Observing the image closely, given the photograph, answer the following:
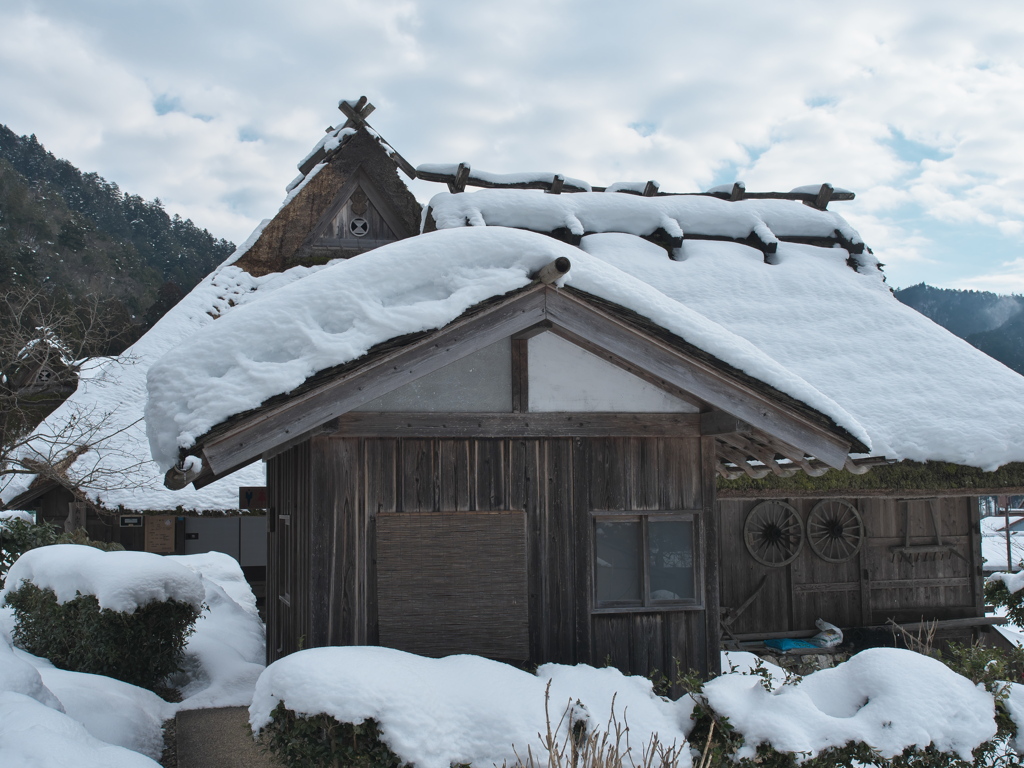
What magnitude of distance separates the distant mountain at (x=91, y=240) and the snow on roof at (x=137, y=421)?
48.1ft

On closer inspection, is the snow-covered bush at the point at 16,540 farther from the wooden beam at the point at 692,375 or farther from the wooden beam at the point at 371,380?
the wooden beam at the point at 692,375

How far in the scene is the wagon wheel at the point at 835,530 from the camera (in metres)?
10.1

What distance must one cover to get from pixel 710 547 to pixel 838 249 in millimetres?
8437

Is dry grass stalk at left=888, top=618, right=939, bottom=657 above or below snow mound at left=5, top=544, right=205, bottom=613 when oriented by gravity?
below

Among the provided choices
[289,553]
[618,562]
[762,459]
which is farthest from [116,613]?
[762,459]

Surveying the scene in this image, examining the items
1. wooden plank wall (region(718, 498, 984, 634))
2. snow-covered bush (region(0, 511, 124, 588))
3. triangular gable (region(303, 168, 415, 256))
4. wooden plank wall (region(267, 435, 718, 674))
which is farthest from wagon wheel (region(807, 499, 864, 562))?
snow-covered bush (region(0, 511, 124, 588))

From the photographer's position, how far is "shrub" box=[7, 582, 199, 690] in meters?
6.55

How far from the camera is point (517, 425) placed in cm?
544

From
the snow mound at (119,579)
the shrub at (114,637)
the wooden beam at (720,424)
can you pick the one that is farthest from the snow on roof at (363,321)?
the shrub at (114,637)

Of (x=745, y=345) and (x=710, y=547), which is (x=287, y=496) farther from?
(x=745, y=345)

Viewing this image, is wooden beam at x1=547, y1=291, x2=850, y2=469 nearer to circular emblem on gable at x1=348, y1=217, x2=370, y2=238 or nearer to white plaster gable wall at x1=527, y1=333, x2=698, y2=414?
white plaster gable wall at x1=527, y1=333, x2=698, y2=414

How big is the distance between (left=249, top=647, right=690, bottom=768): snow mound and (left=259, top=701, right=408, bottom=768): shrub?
0.17ft

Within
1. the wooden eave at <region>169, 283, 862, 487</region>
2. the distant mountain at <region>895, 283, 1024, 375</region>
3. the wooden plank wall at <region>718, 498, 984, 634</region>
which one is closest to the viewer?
the wooden eave at <region>169, 283, 862, 487</region>

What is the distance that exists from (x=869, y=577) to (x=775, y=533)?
1474 millimetres
